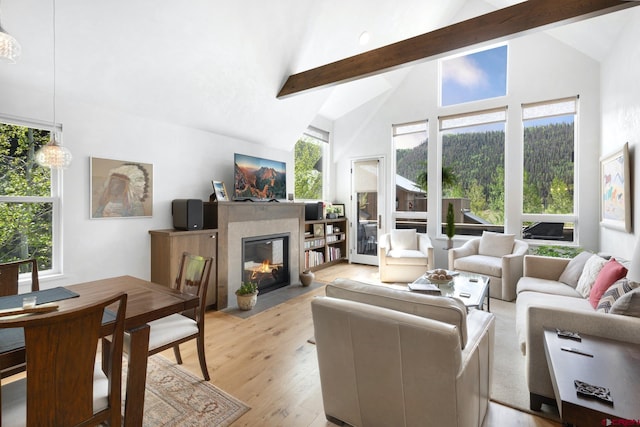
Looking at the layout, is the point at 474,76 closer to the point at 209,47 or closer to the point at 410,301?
the point at 209,47

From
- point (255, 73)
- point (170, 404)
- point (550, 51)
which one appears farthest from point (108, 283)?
point (550, 51)

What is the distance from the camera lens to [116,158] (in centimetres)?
307

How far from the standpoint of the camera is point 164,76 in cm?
305

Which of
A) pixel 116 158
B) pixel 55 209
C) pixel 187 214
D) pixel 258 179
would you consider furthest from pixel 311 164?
pixel 55 209

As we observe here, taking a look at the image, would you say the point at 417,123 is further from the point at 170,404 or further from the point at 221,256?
the point at 170,404

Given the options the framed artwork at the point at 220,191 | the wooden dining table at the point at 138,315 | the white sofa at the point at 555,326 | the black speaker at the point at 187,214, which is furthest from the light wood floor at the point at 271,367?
the framed artwork at the point at 220,191

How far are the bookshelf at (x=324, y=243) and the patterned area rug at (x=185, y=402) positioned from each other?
2989 mm

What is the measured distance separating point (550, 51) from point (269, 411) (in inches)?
238

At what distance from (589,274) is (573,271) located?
0.41 m

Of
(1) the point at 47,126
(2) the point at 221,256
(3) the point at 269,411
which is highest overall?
(1) the point at 47,126

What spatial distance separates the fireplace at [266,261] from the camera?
161 inches

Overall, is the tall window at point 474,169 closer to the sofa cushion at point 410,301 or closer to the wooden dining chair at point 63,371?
the sofa cushion at point 410,301

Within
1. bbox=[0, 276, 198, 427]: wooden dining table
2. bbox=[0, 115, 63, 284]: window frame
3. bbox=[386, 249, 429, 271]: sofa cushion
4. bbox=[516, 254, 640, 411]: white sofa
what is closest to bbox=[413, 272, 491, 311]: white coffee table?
bbox=[516, 254, 640, 411]: white sofa

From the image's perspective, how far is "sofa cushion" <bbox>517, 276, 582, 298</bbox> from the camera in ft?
9.32
